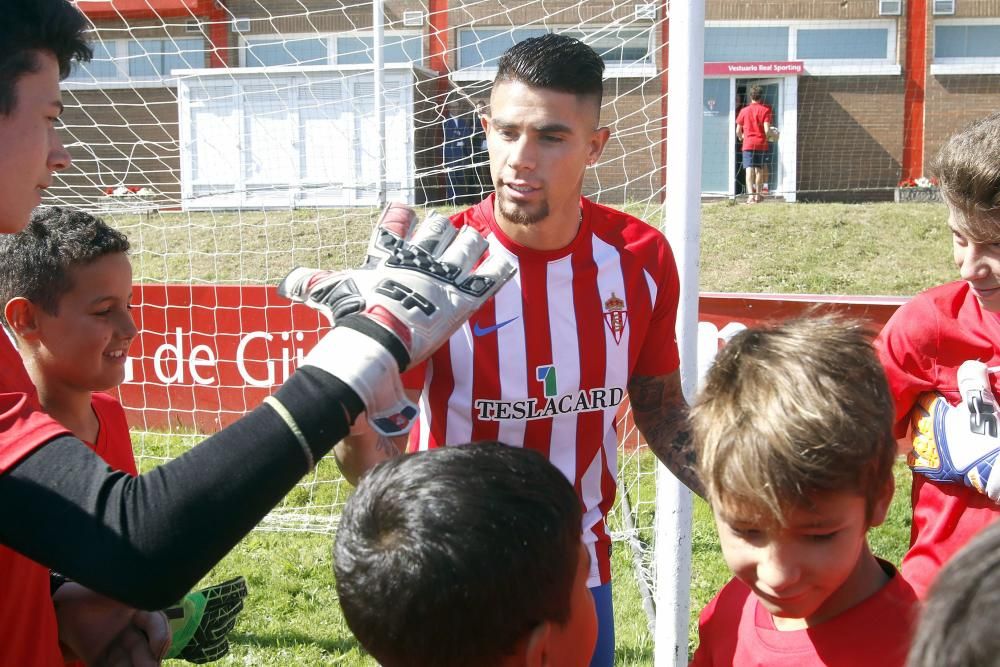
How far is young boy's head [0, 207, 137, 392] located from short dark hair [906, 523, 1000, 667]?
1880mm

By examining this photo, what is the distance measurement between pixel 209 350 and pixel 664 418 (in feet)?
15.5

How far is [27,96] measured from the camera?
1.43 m

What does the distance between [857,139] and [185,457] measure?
17415 millimetres

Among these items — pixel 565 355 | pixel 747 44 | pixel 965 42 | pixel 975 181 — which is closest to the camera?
pixel 975 181

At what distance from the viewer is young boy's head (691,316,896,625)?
4.69ft

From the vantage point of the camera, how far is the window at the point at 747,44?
1658 centimetres

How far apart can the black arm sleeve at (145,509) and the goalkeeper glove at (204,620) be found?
672 millimetres

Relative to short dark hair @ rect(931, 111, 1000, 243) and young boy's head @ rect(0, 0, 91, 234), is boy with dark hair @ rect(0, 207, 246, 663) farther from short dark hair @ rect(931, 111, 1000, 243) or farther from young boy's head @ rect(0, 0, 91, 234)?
short dark hair @ rect(931, 111, 1000, 243)

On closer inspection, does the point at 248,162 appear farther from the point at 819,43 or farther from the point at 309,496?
the point at 819,43

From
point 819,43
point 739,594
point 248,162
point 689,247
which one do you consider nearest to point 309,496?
point 689,247

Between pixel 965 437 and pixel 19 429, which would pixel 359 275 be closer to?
pixel 19 429

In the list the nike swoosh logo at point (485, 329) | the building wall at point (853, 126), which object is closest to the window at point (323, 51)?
the building wall at point (853, 126)

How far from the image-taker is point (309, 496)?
563cm

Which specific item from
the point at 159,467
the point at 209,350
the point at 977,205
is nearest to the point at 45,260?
the point at 159,467
